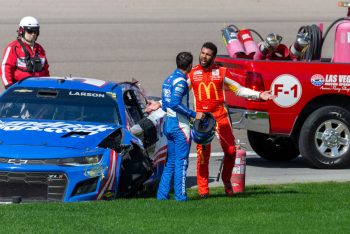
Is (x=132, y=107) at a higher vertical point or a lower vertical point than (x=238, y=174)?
higher

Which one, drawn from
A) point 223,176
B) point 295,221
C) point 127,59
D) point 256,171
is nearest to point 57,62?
point 127,59

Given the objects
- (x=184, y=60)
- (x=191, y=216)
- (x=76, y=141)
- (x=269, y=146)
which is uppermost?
(x=184, y=60)

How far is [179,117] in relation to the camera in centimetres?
1170

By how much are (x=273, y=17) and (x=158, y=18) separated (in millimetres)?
3589

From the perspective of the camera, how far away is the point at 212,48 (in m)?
12.1

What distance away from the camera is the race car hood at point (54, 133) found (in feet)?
39.3

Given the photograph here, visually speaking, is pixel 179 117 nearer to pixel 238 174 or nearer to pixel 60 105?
pixel 238 174

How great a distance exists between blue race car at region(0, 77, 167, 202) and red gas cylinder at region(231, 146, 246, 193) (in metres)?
0.92

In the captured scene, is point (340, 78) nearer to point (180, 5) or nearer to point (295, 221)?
point (295, 221)

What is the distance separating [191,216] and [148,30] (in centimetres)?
2148

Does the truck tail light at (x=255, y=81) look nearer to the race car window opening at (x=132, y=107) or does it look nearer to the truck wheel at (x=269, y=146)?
the truck wheel at (x=269, y=146)

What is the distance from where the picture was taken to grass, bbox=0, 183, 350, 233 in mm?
9812

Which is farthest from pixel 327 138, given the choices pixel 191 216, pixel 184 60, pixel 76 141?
pixel 191 216

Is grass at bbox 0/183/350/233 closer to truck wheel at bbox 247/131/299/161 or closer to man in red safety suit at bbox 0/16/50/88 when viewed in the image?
man in red safety suit at bbox 0/16/50/88
